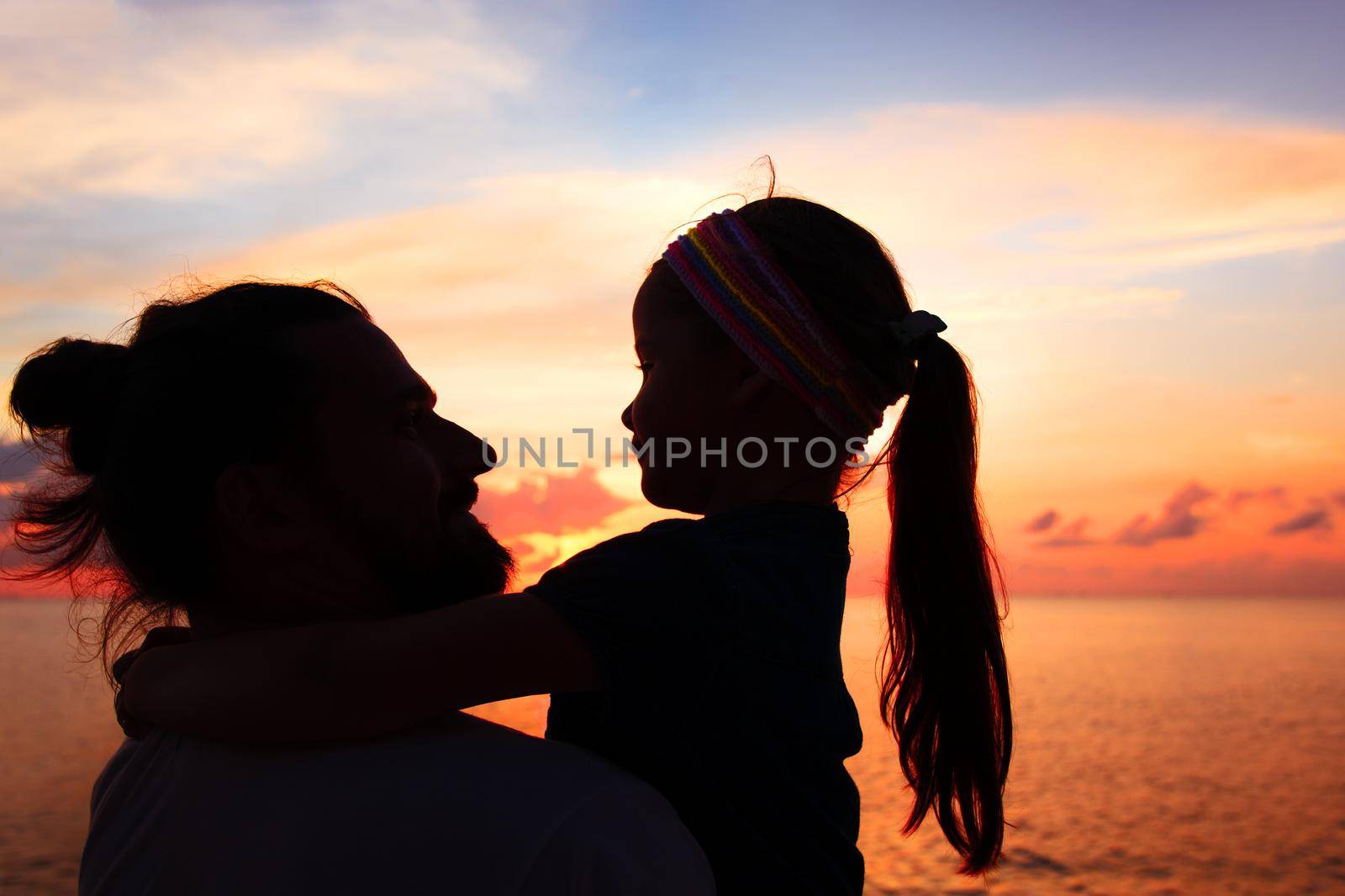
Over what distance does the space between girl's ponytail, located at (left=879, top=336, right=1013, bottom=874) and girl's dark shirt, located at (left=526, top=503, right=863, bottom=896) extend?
749 millimetres

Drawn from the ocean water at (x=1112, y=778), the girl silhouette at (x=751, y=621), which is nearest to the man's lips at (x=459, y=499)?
the girl silhouette at (x=751, y=621)

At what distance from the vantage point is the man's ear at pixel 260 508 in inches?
71.7

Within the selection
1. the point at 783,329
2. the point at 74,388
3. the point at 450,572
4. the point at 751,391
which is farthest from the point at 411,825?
the point at 783,329

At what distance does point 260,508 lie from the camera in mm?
1852

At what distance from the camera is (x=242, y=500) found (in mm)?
1827

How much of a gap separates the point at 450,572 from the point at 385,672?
20.4 inches

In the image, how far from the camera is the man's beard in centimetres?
196

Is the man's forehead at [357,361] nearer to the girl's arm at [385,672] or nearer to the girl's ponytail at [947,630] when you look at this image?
the girl's arm at [385,672]

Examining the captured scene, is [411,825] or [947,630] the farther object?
[947,630]

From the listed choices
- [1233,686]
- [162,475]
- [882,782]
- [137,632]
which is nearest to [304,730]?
[162,475]

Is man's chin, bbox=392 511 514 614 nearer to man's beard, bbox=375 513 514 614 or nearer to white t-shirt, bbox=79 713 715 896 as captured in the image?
man's beard, bbox=375 513 514 614

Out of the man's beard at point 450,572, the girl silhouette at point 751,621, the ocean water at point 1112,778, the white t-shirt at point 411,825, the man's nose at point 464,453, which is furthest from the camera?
the ocean water at point 1112,778

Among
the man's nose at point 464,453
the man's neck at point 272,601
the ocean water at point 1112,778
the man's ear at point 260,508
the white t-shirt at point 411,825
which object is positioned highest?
the man's nose at point 464,453

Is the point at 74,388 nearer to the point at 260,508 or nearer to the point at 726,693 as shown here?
the point at 260,508
